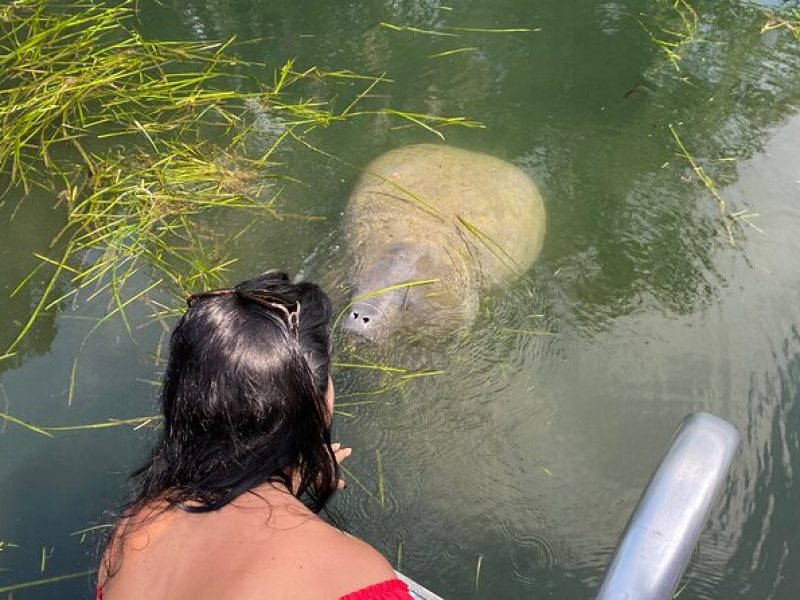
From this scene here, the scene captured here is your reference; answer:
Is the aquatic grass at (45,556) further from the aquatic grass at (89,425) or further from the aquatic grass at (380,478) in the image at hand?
the aquatic grass at (380,478)

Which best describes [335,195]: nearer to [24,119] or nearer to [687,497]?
[24,119]

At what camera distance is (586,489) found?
3000mm

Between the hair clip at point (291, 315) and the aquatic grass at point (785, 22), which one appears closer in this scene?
the hair clip at point (291, 315)

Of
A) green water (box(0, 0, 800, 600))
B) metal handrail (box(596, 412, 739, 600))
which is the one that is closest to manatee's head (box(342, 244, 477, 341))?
green water (box(0, 0, 800, 600))

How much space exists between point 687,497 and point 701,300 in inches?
96.2

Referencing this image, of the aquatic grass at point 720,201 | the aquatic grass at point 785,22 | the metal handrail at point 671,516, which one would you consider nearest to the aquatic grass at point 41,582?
the metal handrail at point 671,516

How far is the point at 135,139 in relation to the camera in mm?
4297

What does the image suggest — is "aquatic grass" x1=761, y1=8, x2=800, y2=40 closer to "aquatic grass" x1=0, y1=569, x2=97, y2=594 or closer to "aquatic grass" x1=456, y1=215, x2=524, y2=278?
"aquatic grass" x1=456, y1=215, x2=524, y2=278

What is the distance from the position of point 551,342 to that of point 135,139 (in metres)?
2.59

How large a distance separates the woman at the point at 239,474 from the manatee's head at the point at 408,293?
1599mm

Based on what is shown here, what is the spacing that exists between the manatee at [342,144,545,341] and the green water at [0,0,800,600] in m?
0.12

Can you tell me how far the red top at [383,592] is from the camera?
1.41 m

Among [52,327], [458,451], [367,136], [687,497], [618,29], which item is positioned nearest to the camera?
[687,497]

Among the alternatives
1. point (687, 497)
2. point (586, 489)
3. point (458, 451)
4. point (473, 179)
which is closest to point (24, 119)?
point (473, 179)
